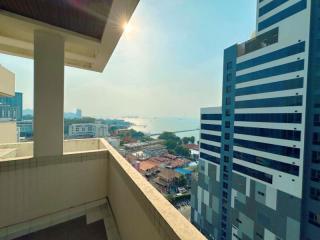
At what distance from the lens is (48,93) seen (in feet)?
7.48

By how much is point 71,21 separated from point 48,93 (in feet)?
3.38

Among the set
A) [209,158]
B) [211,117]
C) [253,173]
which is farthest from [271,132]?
[209,158]

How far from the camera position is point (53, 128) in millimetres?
2334

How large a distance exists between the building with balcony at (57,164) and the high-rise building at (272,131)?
9.87m

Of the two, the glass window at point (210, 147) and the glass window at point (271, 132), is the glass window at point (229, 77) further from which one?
the glass window at point (210, 147)

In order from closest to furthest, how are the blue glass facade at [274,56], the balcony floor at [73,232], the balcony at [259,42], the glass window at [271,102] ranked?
the balcony floor at [73,232]
the blue glass facade at [274,56]
the glass window at [271,102]
the balcony at [259,42]

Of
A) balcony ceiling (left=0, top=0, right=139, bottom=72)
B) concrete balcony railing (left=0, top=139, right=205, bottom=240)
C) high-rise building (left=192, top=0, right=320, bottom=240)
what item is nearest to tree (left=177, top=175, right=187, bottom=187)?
high-rise building (left=192, top=0, right=320, bottom=240)

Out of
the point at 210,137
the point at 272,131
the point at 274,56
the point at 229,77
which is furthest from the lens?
the point at 210,137

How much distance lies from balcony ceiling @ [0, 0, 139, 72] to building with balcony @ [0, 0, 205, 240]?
10 millimetres

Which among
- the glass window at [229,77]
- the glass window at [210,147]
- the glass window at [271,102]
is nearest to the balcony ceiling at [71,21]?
the glass window at [271,102]

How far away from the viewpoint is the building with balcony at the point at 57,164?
1.92m

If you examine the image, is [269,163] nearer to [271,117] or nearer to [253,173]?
[253,173]

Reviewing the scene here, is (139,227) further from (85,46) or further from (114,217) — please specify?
(85,46)

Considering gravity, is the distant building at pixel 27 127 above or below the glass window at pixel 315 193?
above
